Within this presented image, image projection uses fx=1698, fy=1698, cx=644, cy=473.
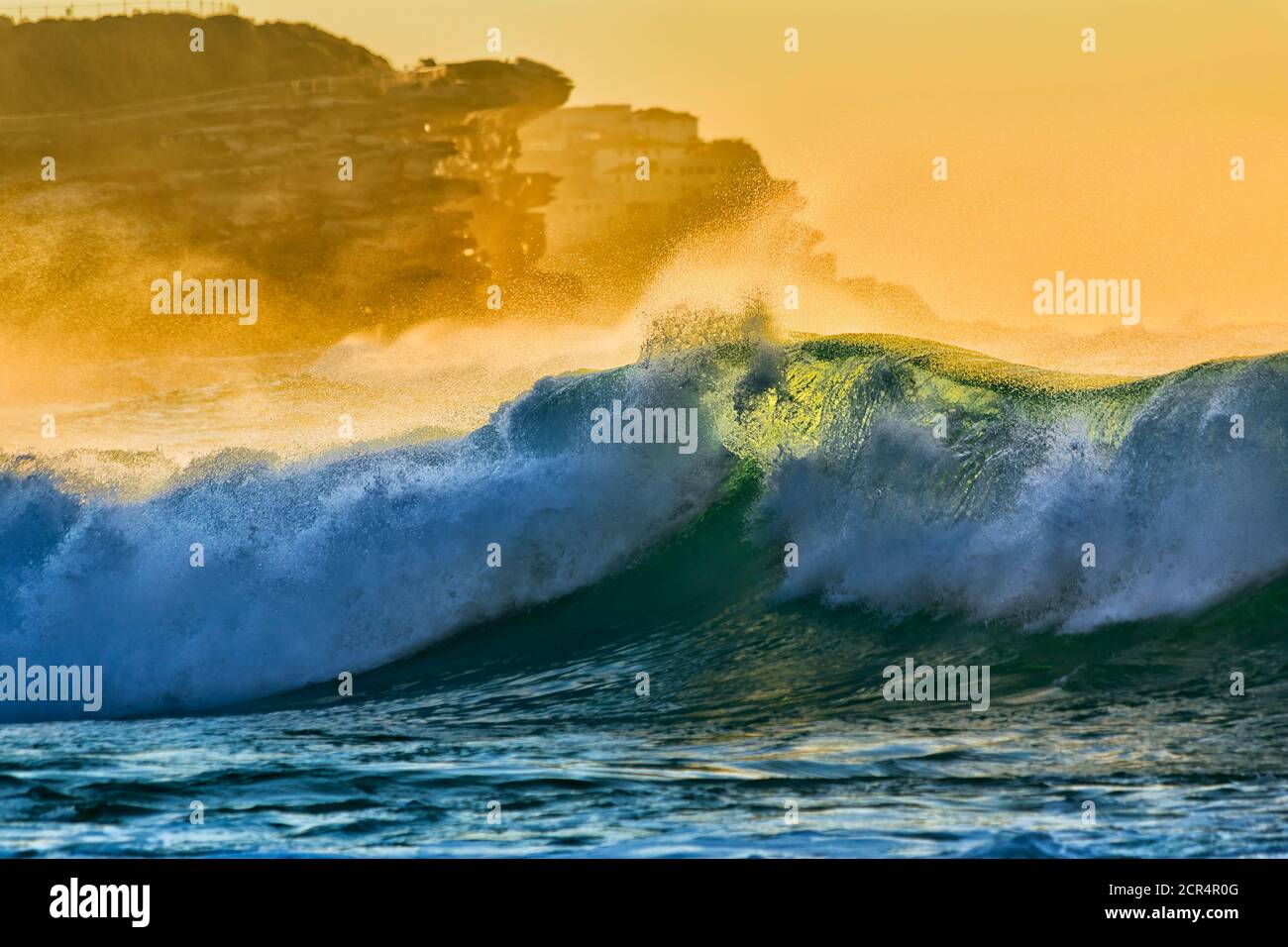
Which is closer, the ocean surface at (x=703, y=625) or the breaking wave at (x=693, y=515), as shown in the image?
the ocean surface at (x=703, y=625)

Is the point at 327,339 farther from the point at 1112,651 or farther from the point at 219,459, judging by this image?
the point at 1112,651

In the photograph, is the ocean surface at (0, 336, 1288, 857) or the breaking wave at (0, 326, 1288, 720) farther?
the breaking wave at (0, 326, 1288, 720)

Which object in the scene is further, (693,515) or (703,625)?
(693,515)

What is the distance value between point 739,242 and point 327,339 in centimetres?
1399

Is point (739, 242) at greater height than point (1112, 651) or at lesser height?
greater

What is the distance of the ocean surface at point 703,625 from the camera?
866 cm

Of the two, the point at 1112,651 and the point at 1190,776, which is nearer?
the point at 1190,776

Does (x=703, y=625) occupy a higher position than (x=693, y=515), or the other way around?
Result: (x=693, y=515)

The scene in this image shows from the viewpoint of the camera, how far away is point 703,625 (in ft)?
46.2

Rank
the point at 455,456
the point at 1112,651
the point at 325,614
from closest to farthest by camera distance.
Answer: the point at 1112,651, the point at 325,614, the point at 455,456

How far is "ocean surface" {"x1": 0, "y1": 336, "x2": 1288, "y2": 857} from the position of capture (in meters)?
8.66

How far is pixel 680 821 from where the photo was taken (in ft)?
27.7
